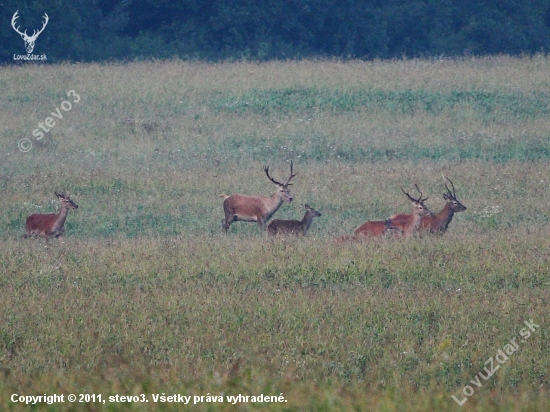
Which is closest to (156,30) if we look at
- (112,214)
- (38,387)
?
(112,214)

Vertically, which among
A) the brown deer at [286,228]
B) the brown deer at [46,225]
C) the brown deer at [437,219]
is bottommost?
the brown deer at [46,225]

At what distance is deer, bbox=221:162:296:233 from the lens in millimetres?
13055

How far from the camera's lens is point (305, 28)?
35469mm

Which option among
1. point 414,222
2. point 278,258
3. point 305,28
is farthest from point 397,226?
point 305,28

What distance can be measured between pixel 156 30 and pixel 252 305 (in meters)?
28.9

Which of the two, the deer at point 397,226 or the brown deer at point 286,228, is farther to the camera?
the brown deer at point 286,228

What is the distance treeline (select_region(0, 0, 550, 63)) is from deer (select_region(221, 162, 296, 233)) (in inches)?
817

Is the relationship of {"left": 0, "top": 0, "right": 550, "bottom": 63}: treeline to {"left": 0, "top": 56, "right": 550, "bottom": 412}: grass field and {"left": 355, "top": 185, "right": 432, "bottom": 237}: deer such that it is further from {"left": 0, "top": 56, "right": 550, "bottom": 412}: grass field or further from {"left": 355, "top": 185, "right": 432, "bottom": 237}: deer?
{"left": 355, "top": 185, "right": 432, "bottom": 237}: deer

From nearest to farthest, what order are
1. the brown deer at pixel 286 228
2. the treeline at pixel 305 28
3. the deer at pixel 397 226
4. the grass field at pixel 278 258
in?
the grass field at pixel 278 258 < the deer at pixel 397 226 < the brown deer at pixel 286 228 < the treeline at pixel 305 28

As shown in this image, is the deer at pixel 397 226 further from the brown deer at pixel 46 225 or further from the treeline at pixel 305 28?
the treeline at pixel 305 28

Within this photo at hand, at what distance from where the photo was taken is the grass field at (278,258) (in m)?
6.48

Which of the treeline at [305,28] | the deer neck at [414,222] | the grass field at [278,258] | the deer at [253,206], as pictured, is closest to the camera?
the grass field at [278,258]

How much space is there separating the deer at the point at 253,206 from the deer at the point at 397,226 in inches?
73.7

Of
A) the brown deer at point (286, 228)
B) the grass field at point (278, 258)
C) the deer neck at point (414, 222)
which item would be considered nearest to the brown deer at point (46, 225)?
the grass field at point (278, 258)
